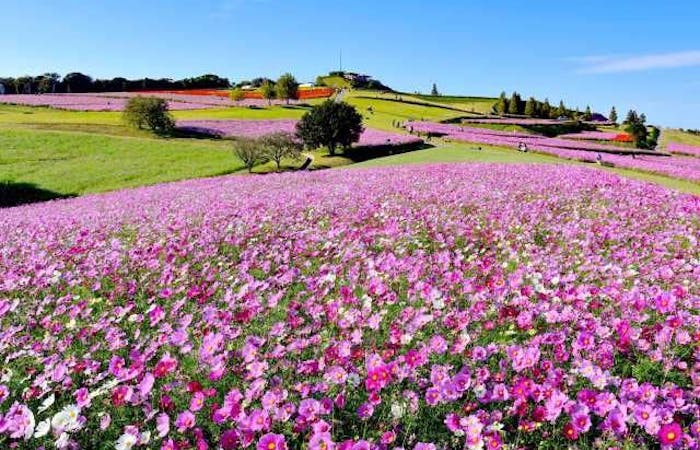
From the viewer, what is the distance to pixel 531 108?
11150 cm

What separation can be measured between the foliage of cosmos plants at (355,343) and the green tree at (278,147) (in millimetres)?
31507

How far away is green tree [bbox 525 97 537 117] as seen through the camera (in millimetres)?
111125

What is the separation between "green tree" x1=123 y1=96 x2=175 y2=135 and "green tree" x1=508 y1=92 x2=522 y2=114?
8029cm

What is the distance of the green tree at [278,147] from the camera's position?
134ft

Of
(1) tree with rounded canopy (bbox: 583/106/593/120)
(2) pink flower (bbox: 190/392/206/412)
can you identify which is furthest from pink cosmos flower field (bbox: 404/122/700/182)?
(1) tree with rounded canopy (bbox: 583/106/593/120)

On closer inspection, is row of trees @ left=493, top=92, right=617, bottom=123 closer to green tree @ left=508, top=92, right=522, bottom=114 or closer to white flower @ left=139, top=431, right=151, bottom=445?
green tree @ left=508, top=92, right=522, bottom=114

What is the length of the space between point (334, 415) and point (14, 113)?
86.5 m

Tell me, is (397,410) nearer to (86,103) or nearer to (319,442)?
(319,442)

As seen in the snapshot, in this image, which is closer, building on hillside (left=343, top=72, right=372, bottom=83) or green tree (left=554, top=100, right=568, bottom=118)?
green tree (left=554, top=100, right=568, bottom=118)

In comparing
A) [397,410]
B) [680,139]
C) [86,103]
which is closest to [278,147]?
[397,410]

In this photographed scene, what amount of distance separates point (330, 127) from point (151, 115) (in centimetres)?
2500

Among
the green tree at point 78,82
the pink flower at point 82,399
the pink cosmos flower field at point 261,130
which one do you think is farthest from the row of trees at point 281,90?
the pink flower at point 82,399

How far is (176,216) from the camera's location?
1296 centimetres

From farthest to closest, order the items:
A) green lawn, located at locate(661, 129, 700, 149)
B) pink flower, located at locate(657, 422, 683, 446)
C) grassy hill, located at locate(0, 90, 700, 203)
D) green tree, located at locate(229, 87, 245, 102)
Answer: green tree, located at locate(229, 87, 245, 102), green lawn, located at locate(661, 129, 700, 149), grassy hill, located at locate(0, 90, 700, 203), pink flower, located at locate(657, 422, 683, 446)
